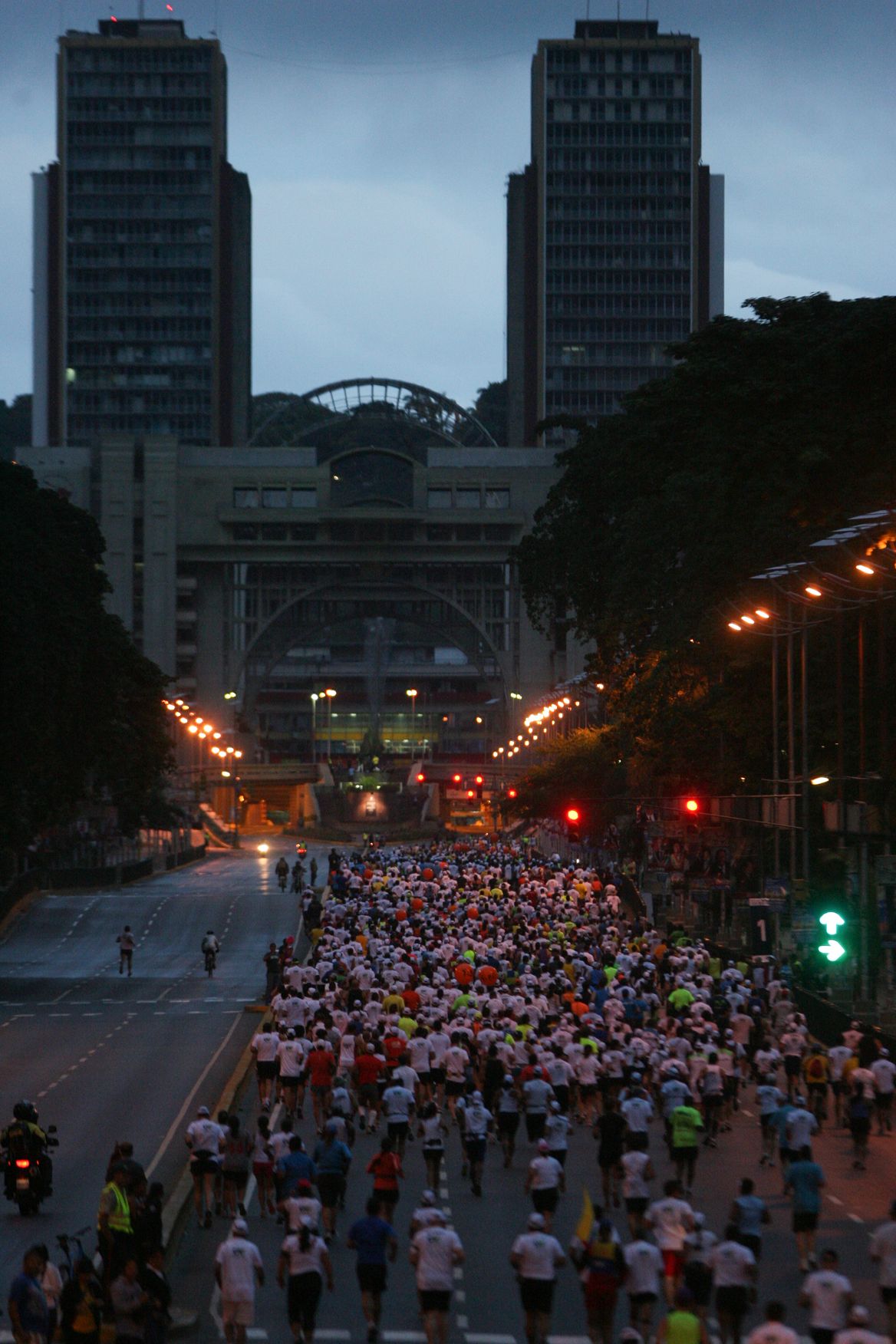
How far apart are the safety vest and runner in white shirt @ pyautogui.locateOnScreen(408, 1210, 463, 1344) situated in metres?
2.85

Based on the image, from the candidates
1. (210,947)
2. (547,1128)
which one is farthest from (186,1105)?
(210,947)

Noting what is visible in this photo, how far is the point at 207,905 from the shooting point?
2537 inches

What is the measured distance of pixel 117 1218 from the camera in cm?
1664

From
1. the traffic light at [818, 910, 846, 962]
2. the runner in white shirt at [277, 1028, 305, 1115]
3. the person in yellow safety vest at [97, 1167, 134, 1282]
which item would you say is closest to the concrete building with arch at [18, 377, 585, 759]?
the traffic light at [818, 910, 846, 962]

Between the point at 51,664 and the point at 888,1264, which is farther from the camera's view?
the point at 51,664

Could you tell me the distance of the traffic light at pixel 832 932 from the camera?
101 feet

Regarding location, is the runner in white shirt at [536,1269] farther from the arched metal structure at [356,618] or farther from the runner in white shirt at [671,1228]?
the arched metal structure at [356,618]

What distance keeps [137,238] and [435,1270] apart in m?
169

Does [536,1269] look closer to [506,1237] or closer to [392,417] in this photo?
[506,1237]

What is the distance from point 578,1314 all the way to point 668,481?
113ft

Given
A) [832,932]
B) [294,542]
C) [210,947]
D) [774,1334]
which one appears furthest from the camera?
[294,542]

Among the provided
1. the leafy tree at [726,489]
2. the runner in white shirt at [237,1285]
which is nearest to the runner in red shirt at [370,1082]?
the runner in white shirt at [237,1285]

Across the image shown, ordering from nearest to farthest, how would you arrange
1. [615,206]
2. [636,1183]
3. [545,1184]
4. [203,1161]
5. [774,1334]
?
[774,1334] → [545,1184] → [636,1183] → [203,1161] → [615,206]

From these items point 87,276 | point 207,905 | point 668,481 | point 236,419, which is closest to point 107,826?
point 207,905
